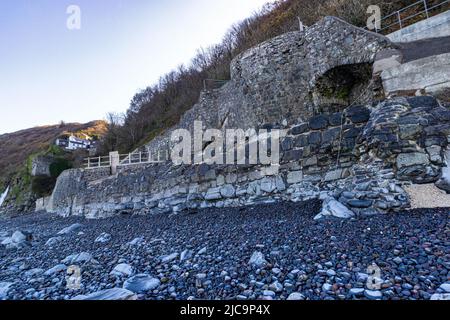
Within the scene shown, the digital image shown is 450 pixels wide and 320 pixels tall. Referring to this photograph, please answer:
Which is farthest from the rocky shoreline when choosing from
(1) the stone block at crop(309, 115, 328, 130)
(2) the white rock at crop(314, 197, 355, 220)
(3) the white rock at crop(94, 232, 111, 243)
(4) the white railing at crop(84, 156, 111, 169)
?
(4) the white railing at crop(84, 156, 111, 169)

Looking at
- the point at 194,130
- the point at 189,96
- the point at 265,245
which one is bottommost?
the point at 265,245

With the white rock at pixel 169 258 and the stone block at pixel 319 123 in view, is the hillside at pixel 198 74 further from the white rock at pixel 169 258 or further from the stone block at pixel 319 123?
the white rock at pixel 169 258

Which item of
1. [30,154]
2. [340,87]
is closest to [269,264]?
[340,87]

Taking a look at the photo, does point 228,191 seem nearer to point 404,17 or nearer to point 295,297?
point 295,297

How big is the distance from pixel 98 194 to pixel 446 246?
9499 mm

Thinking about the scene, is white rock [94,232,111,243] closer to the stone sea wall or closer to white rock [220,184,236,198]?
the stone sea wall

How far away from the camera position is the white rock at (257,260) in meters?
2.16

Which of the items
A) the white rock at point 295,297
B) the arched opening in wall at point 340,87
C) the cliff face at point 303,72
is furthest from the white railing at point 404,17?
the white rock at point 295,297

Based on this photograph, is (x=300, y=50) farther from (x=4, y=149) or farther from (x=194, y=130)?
(x=4, y=149)

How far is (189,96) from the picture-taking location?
933 inches

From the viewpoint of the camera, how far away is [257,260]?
224 centimetres

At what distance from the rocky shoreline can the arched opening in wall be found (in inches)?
241
